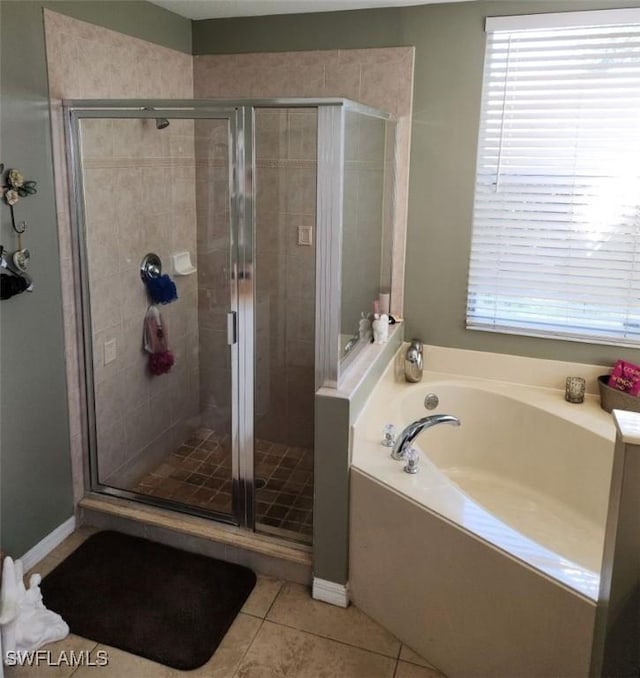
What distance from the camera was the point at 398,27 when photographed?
2969 millimetres

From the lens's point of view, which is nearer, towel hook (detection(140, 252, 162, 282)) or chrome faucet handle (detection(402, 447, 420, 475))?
chrome faucet handle (detection(402, 447, 420, 475))

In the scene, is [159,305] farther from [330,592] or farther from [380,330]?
[330,592]

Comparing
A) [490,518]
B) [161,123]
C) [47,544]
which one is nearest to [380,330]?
[490,518]

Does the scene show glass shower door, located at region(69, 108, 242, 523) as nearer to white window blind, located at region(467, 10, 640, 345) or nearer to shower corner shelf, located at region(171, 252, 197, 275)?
shower corner shelf, located at region(171, 252, 197, 275)

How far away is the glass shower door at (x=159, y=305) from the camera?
2.58 meters

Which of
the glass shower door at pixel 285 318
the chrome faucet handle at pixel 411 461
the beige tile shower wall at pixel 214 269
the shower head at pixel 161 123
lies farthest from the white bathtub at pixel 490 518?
the shower head at pixel 161 123

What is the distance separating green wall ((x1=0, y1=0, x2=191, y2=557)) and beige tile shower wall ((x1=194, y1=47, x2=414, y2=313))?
59cm

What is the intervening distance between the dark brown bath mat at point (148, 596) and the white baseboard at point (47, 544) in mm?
104

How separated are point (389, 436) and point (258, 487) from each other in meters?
0.61

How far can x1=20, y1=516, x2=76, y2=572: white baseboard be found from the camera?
8.53 ft

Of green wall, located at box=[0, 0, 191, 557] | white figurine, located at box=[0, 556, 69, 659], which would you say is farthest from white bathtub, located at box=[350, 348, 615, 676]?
green wall, located at box=[0, 0, 191, 557]

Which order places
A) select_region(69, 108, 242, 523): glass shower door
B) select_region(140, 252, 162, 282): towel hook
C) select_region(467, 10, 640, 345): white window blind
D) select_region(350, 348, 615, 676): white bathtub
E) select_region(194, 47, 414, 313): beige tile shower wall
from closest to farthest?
select_region(350, 348, 615, 676): white bathtub, select_region(69, 108, 242, 523): glass shower door, select_region(467, 10, 640, 345): white window blind, select_region(140, 252, 162, 282): towel hook, select_region(194, 47, 414, 313): beige tile shower wall

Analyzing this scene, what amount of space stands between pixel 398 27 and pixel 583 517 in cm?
235

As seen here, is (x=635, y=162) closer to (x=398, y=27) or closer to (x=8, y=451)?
(x=398, y=27)
